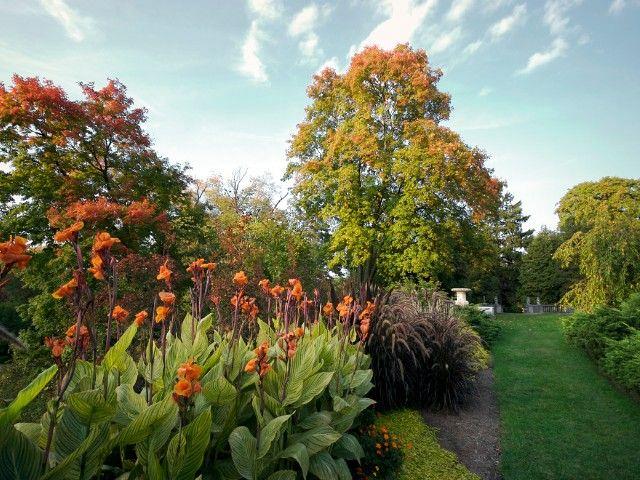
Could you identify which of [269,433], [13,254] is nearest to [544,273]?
[269,433]

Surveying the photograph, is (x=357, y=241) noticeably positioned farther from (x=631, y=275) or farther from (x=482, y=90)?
(x=631, y=275)

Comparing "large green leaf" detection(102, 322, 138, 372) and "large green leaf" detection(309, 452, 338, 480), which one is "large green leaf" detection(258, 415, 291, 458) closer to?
"large green leaf" detection(309, 452, 338, 480)

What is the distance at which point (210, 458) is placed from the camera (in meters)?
1.98

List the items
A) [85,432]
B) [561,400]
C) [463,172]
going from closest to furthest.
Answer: [85,432] → [561,400] → [463,172]

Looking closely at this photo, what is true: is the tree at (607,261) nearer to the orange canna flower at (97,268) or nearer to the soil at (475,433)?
the soil at (475,433)

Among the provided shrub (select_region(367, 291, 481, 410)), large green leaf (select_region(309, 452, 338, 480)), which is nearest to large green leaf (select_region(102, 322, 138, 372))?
large green leaf (select_region(309, 452, 338, 480))

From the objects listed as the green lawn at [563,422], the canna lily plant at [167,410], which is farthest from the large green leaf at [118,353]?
the green lawn at [563,422]

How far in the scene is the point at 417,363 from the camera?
4.63 metres

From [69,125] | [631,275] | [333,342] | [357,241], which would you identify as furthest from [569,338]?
[69,125]

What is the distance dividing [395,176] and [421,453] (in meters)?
10.3

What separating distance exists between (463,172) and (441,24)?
508 cm

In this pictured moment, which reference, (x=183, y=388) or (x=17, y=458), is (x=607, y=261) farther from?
(x=17, y=458)

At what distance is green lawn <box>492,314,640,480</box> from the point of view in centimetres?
347

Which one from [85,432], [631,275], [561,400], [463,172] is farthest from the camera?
[463,172]
